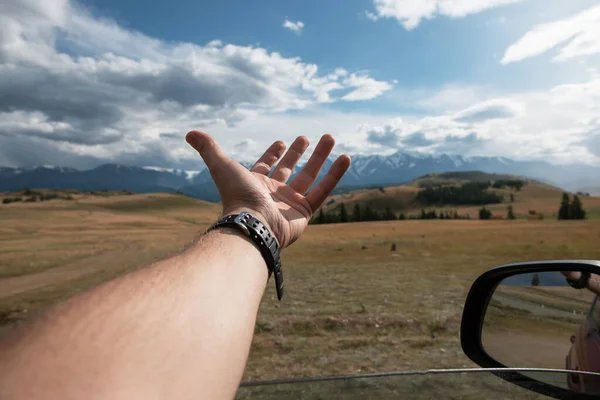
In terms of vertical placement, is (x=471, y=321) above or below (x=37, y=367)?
below

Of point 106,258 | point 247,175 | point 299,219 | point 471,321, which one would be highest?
point 247,175

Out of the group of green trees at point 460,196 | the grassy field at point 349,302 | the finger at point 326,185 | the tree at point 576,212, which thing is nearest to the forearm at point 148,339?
the grassy field at point 349,302

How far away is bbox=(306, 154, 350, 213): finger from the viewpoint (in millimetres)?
2652

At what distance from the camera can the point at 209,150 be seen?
2.18 m

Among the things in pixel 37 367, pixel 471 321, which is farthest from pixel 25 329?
pixel 471 321

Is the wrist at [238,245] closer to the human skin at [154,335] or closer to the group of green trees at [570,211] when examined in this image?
the human skin at [154,335]

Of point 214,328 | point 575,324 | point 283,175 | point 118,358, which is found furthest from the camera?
point 283,175

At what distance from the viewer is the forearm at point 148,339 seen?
895 millimetres

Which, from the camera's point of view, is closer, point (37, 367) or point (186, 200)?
point (37, 367)

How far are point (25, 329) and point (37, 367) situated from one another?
18 cm

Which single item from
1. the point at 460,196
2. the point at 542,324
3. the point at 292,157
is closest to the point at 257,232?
the point at 292,157

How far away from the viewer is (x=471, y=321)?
2.51 metres

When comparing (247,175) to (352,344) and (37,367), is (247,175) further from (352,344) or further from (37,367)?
(352,344)

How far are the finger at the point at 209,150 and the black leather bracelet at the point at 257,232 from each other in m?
0.36
